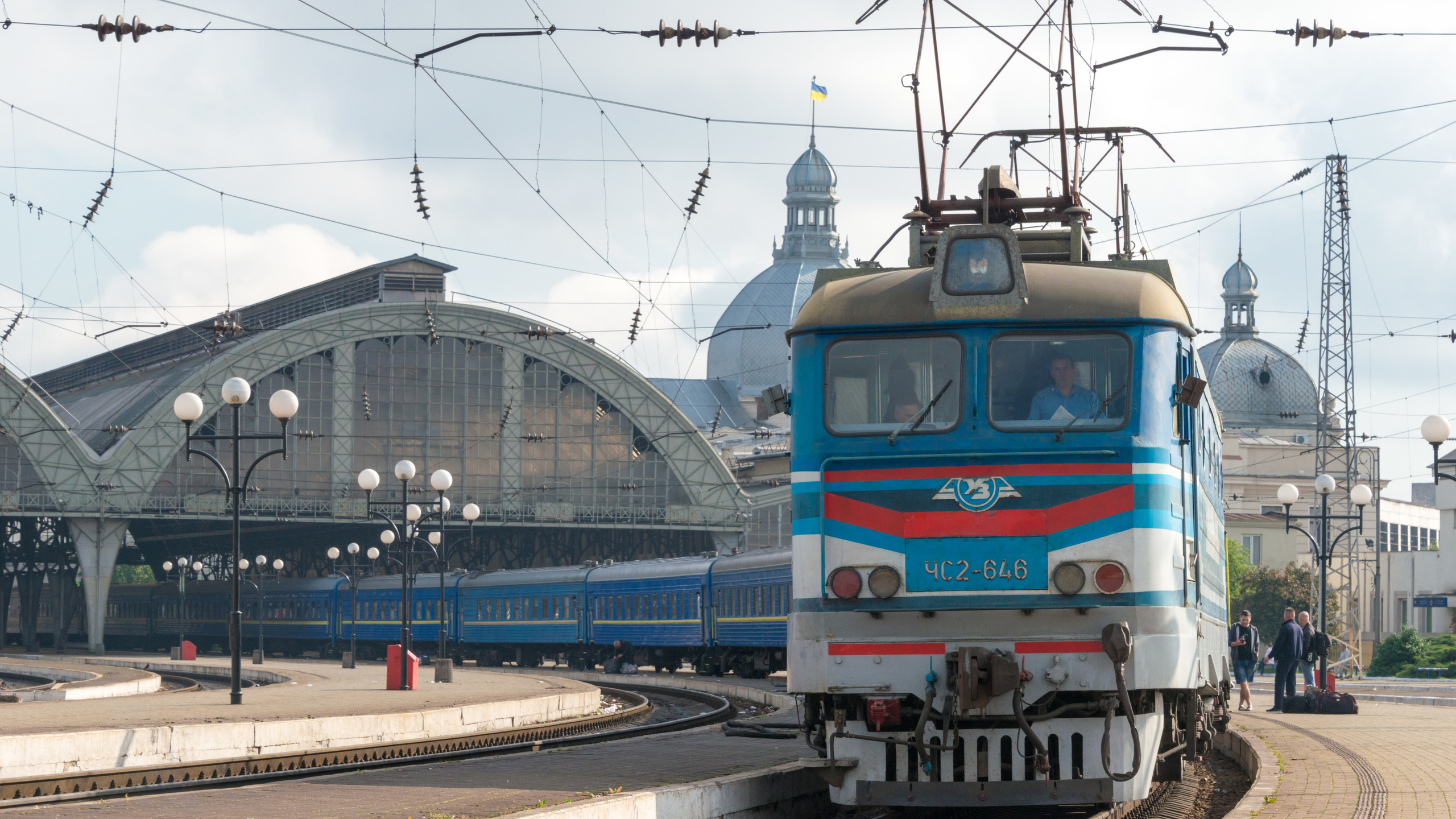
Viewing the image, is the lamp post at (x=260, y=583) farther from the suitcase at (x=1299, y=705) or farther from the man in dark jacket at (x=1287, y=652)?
the suitcase at (x=1299, y=705)

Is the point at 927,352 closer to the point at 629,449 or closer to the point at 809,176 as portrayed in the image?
the point at 629,449

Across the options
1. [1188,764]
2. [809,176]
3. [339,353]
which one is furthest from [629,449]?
[809,176]

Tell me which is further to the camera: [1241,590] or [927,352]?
[1241,590]

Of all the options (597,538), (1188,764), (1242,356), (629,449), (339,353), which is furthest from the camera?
(1242,356)

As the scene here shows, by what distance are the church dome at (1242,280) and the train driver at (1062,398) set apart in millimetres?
135869

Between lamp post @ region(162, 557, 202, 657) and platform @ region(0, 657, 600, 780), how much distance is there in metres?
37.1

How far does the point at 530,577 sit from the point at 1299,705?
117 feet

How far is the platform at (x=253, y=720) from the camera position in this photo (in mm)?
17219

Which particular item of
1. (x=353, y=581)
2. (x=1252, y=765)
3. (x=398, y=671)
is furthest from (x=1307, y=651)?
(x=353, y=581)

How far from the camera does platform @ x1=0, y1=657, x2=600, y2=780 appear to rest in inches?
678

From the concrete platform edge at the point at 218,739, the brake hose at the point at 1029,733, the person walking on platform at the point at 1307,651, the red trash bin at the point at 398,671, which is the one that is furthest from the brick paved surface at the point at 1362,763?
the red trash bin at the point at 398,671

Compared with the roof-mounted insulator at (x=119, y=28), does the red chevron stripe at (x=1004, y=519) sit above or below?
below

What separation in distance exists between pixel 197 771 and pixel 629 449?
6599 cm

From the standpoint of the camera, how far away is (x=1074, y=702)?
1205 cm
